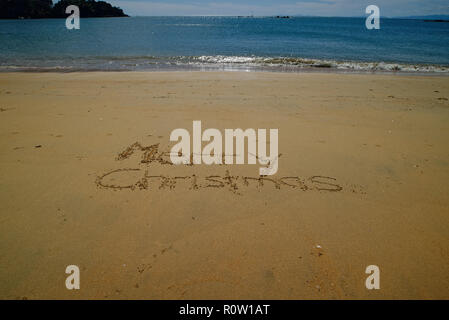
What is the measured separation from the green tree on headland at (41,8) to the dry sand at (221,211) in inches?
5190

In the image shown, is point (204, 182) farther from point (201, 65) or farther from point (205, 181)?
point (201, 65)

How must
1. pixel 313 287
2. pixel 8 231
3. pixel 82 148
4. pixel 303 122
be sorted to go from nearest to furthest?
pixel 313 287 < pixel 8 231 < pixel 82 148 < pixel 303 122

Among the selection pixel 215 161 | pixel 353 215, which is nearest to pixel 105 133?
pixel 215 161

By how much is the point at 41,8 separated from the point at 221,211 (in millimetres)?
139008

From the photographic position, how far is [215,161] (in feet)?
13.6

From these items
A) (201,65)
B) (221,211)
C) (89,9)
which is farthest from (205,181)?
(89,9)

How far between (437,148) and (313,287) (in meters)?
4.14

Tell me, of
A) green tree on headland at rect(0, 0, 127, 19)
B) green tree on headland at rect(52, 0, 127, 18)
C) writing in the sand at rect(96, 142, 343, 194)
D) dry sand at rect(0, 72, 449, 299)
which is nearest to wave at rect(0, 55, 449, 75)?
dry sand at rect(0, 72, 449, 299)

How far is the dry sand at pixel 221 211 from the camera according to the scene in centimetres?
233

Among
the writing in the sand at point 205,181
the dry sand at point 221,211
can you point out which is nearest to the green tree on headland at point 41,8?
the dry sand at point 221,211

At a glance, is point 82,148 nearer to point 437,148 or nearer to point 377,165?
point 377,165

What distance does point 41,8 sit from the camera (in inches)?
4126
